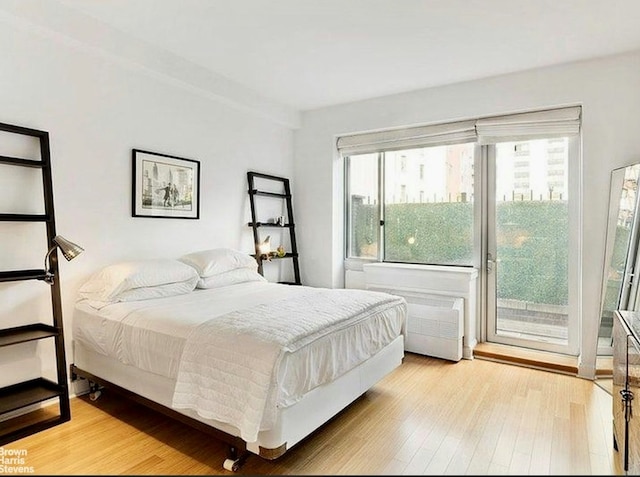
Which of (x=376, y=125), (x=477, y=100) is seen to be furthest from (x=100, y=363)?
(x=477, y=100)

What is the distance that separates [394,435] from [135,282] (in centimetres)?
195

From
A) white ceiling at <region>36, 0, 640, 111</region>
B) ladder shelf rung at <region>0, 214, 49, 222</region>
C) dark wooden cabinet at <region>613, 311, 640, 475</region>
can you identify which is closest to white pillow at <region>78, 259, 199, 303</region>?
ladder shelf rung at <region>0, 214, 49, 222</region>

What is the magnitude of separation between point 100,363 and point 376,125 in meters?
3.41

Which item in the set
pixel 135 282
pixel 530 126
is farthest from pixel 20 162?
pixel 530 126

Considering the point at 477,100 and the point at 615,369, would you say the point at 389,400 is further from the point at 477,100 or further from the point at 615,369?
the point at 477,100

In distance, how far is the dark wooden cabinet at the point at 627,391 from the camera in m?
1.65

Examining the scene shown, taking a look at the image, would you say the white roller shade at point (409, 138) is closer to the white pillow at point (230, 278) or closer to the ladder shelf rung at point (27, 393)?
the white pillow at point (230, 278)

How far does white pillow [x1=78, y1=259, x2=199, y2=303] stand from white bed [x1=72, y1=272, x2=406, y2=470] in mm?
63

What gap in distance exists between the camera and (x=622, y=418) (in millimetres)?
A: 1913

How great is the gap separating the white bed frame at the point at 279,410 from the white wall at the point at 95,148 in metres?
0.42

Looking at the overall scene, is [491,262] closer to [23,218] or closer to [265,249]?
[265,249]

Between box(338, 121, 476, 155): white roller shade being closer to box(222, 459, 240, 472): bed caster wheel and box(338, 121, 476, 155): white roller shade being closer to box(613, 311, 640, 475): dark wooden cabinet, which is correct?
box(613, 311, 640, 475): dark wooden cabinet

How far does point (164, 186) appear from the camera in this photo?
3.29 meters

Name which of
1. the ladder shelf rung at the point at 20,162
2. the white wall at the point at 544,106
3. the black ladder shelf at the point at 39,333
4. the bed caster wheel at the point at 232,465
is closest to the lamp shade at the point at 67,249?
the black ladder shelf at the point at 39,333
